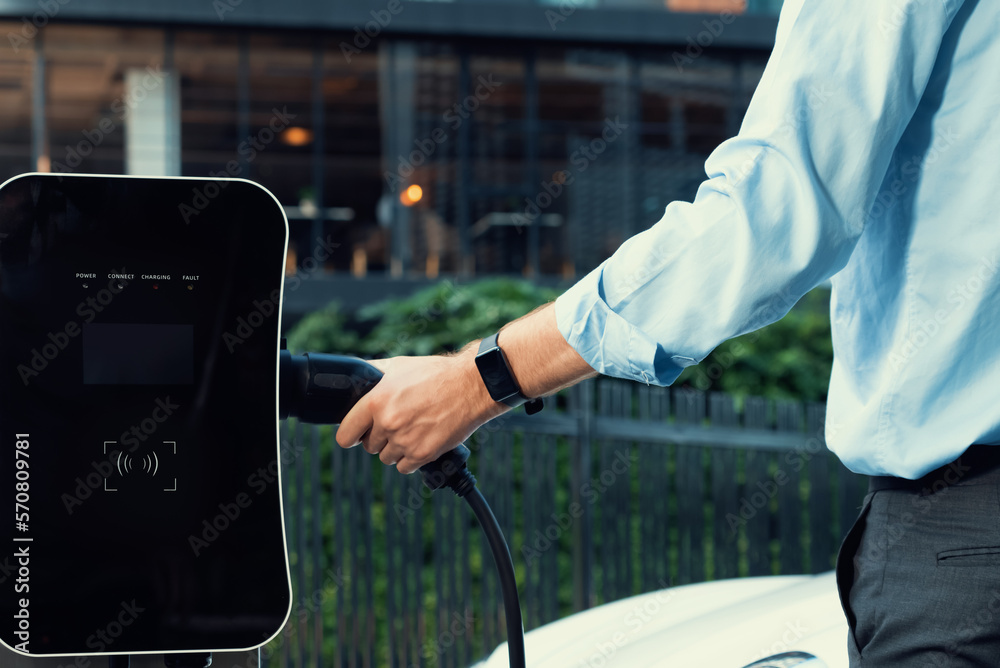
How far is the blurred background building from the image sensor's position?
12562 millimetres

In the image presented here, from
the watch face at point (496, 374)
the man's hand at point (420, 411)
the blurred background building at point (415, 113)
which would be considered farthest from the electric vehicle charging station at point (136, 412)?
the blurred background building at point (415, 113)

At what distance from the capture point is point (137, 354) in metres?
1.15

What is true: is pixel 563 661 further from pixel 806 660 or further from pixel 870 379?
pixel 870 379

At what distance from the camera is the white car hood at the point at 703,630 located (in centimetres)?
164

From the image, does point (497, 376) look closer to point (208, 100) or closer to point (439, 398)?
point (439, 398)

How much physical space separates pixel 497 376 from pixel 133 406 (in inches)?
18.6

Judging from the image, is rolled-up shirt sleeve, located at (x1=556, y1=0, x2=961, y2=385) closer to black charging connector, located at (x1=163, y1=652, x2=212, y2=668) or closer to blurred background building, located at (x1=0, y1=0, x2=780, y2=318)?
black charging connector, located at (x1=163, y1=652, x2=212, y2=668)

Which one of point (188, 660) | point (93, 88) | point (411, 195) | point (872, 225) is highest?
point (93, 88)

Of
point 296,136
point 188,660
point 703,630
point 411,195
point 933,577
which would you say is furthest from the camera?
point 296,136

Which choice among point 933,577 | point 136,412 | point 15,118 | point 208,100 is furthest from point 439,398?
point 15,118

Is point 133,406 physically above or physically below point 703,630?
above

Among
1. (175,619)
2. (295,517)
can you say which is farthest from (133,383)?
(295,517)

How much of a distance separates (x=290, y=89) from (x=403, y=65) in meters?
1.62

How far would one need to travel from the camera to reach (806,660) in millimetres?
1531
